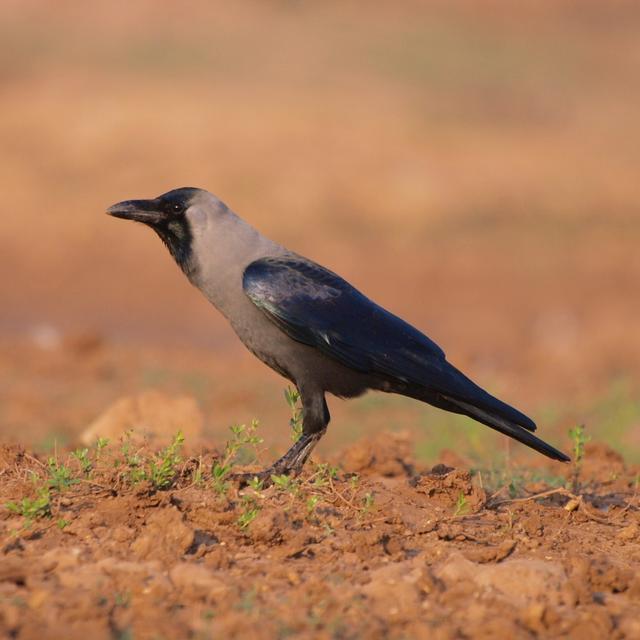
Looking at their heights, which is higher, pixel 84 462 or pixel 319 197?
pixel 319 197

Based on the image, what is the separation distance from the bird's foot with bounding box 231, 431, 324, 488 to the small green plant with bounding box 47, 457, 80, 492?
0.72 meters

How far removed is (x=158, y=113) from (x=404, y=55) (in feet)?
29.4

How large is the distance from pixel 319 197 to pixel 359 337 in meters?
17.9

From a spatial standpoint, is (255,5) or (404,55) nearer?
(404,55)

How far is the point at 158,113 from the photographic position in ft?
84.3

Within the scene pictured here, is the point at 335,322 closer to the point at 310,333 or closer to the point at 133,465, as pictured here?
the point at 310,333

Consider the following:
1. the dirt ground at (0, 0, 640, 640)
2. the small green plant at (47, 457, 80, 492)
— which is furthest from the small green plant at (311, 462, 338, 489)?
the small green plant at (47, 457, 80, 492)

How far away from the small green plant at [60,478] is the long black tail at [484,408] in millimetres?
1624

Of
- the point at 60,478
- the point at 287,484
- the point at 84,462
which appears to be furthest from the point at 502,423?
the point at 60,478

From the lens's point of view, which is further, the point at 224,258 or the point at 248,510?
the point at 224,258

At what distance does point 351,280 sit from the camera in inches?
805

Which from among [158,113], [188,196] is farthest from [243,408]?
[158,113]

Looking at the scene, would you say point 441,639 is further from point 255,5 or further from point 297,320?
point 255,5

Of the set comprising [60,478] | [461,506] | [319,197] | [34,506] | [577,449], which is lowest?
[34,506]
